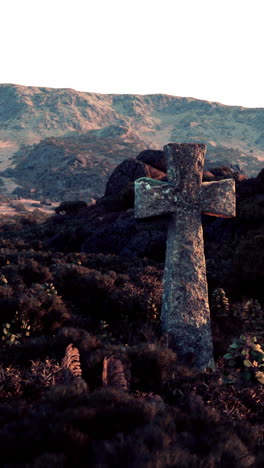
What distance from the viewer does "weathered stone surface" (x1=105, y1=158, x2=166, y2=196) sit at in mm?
21891

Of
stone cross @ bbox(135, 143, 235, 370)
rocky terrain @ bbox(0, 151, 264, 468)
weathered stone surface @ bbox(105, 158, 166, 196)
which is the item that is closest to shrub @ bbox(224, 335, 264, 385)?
rocky terrain @ bbox(0, 151, 264, 468)

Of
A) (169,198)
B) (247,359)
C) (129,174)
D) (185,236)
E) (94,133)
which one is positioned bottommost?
(247,359)

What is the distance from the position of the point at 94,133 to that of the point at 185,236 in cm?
9924

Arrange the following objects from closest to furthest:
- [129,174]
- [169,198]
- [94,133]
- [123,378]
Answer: [123,378]
[169,198]
[129,174]
[94,133]

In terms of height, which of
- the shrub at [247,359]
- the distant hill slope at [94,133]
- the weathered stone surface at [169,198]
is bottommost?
the shrub at [247,359]

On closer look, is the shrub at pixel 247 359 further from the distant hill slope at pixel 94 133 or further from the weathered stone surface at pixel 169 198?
the distant hill slope at pixel 94 133

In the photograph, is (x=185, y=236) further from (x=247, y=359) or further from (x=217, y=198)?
(x=247, y=359)

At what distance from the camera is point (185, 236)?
5.04 metres

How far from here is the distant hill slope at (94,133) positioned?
62.9 m

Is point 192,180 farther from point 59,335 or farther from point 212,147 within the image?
point 212,147

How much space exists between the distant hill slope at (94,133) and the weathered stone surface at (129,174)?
26098mm

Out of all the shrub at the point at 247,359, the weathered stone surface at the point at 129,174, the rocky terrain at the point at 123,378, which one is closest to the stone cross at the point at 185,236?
the rocky terrain at the point at 123,378

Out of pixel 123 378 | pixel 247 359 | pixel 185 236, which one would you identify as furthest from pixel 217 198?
pixel 123 378

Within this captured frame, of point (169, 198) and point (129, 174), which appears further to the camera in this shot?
point (129, 174)
